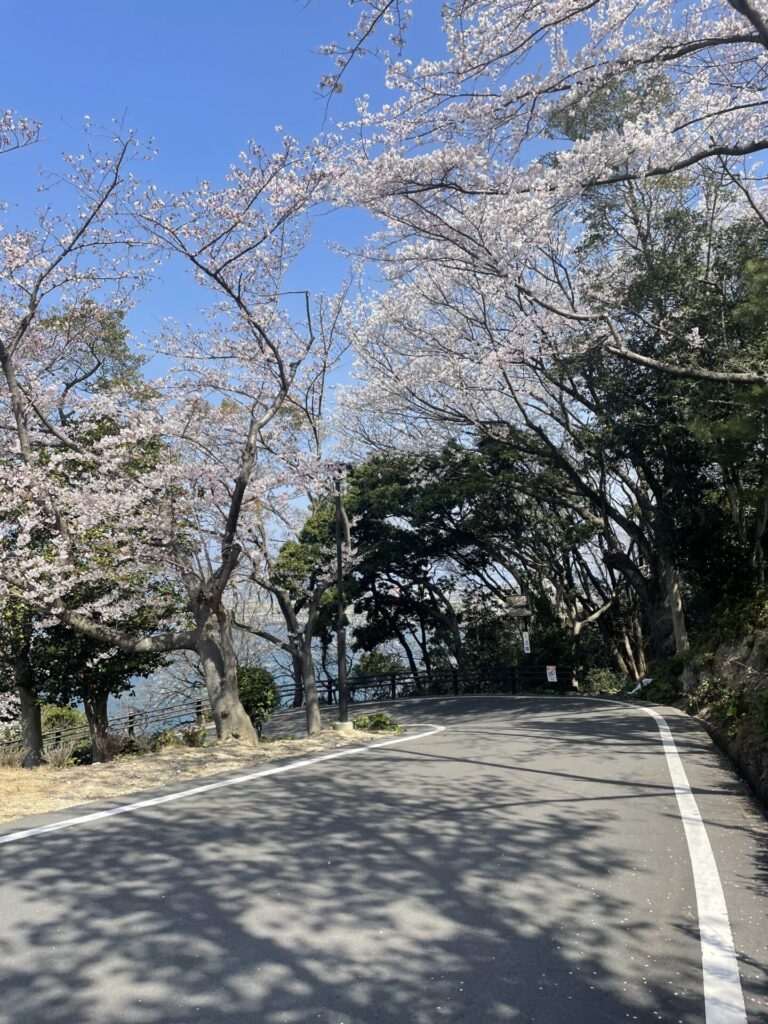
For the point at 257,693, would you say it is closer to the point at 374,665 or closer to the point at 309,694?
the point at 309,694

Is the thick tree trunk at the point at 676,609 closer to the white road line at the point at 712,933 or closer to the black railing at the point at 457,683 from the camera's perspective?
the black railing at the point at 457,683

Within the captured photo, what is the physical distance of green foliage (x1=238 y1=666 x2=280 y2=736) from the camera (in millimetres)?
19734

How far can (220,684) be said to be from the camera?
13.7 meters

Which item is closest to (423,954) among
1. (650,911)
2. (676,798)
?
(650,911)

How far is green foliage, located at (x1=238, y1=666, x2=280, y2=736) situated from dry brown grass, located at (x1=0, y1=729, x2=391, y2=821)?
733cm

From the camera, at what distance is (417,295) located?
2003 centimetres

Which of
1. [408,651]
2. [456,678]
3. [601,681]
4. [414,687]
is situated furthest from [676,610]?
[408,651]

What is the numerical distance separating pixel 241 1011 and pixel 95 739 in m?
13.9

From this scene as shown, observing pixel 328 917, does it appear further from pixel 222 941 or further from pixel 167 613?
pixel 167 613

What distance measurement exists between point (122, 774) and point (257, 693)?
35.2 ft

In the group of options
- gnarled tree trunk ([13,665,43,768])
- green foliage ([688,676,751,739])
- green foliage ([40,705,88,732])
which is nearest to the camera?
green foliage ([688,676,751,739])

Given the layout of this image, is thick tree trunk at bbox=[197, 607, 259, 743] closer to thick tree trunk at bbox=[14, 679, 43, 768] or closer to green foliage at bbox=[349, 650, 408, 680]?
thick tree trunk at bbox=[14, 679, 43, 768]

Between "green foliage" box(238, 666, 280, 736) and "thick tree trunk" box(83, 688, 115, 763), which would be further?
"green foliage" box(238, 666, 280, 736)

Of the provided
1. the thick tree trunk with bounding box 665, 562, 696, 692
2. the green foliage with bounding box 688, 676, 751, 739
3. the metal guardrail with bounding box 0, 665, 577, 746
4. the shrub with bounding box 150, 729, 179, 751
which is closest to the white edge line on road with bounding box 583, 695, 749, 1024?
the green foliage with bounding box 688, 676, 751, 739
